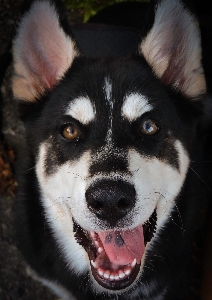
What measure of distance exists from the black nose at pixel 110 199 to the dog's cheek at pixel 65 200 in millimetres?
61

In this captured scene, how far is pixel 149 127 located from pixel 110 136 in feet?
0.66

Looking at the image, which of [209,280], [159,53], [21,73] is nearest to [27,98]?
[21,73]

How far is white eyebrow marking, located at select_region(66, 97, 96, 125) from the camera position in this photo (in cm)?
204

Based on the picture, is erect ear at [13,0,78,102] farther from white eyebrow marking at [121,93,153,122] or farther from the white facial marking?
white eyebrow marking at [121,93,153,122]

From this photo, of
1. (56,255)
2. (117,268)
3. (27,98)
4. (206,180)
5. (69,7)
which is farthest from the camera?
(69,7)

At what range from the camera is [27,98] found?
7.47ft

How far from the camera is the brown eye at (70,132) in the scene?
2.08 meters

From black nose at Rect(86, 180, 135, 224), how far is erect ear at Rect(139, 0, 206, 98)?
0.69 metres

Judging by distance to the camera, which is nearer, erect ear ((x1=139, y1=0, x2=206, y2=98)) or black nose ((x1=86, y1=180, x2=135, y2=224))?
black nose ((x1=86, y1=180, x2=135, y2=224))

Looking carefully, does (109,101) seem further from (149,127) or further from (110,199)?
(110,199)

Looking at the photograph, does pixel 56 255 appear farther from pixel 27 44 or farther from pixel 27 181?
pixel 27 44

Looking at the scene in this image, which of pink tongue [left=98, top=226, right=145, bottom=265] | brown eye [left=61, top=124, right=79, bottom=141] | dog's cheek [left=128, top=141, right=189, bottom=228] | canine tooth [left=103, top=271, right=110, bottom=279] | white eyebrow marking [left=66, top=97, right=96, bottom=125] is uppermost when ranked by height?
white eyebrow marking [left=66, top=97, right=96, bottom=125]

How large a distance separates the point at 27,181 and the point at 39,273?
1.76 feet

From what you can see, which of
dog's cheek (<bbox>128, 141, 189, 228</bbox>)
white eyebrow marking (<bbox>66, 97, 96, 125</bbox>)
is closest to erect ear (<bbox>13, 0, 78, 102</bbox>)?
white eyebrow marking (<bbox>66, 97, 96, 125</bbox>)
